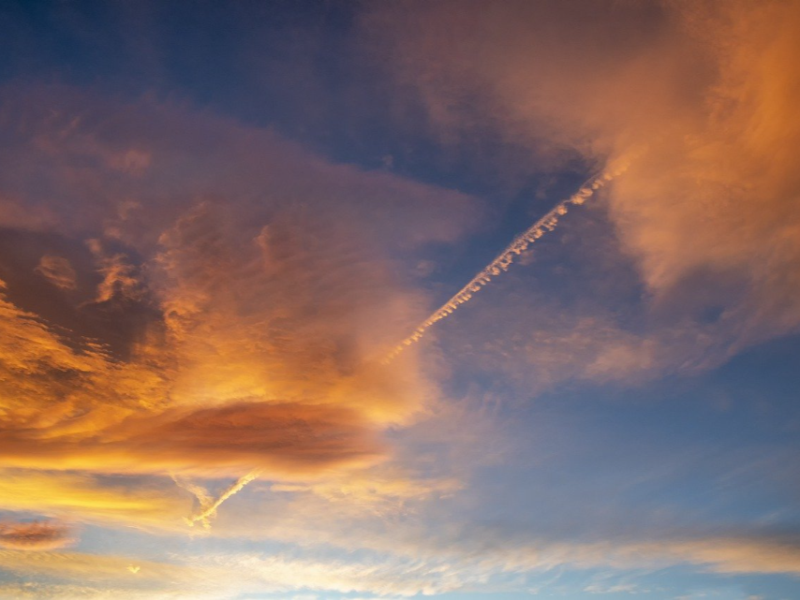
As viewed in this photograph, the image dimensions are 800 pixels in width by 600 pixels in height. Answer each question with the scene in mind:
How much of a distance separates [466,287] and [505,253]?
4909 millimetres

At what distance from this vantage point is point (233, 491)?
75062 mm

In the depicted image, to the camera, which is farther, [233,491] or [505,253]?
[233,491]

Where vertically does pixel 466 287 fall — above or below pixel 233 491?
above

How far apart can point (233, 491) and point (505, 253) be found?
5608 cm

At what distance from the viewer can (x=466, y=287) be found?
47.8m

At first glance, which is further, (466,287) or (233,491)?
(233,491)

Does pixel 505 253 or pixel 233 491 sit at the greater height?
pixel 505 253

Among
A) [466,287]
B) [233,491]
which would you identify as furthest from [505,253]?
[233,491]

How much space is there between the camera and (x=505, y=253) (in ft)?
150

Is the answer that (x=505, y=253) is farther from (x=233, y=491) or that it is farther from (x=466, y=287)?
(x=233, y=491)
